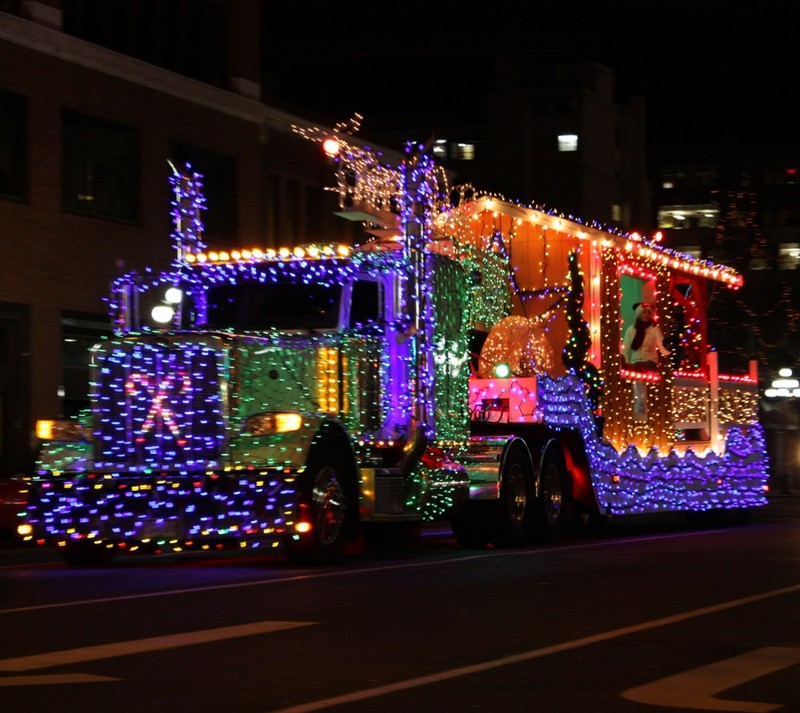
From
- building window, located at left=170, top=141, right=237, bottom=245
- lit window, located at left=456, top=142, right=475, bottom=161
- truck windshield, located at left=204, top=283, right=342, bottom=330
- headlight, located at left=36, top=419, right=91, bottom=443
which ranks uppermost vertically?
lit window, located at left=456, top=142, right=475, bottom=161

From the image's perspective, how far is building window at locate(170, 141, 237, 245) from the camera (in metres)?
32.8

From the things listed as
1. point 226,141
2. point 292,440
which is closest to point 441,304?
point 292,440

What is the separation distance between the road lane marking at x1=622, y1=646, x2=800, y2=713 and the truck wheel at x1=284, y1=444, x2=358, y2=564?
5.84 meters

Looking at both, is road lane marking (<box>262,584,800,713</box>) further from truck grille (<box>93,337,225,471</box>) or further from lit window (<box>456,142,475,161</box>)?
lit window (<box>456,142,475,161</box>)

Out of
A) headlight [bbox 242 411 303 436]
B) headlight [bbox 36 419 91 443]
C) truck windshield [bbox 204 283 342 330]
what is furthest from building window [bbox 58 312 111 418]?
headlight [bbox 242 411 303 436]

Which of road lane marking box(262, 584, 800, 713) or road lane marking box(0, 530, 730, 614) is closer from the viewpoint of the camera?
road lane marking box(262, 584, 800, 713)

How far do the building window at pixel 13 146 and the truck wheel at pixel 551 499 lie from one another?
13.1 metres

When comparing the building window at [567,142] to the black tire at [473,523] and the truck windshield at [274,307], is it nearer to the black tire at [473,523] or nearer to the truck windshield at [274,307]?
the black tire at [473,523]

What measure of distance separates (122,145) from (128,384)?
17.1 meters

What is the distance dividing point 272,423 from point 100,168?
17.3 metres

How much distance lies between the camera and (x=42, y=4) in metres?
28.5

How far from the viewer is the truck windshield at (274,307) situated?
1562 cm

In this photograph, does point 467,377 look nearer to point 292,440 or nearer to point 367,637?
point 292,440

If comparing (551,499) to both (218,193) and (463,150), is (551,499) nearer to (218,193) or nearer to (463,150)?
(218,193)
